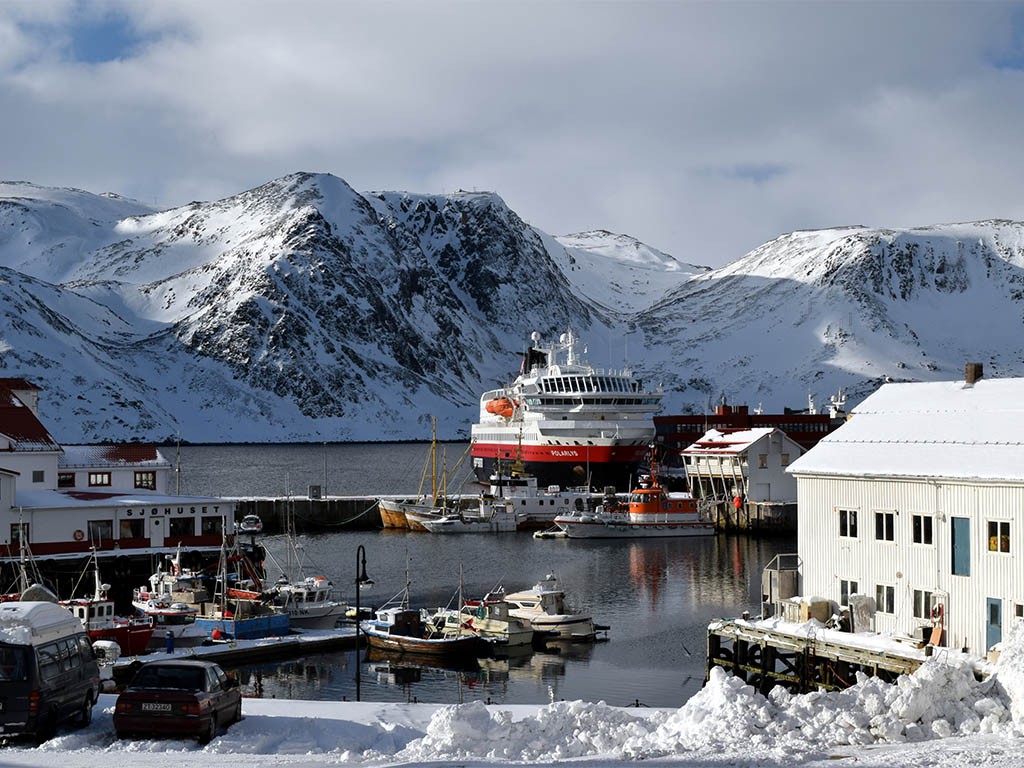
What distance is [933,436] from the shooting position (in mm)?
31062

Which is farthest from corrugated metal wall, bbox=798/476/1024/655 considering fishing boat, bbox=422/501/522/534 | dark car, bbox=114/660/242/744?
fishing boat, bbox=422/501/522/534

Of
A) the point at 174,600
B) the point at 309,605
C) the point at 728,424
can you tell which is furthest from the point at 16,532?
the point at 728,424

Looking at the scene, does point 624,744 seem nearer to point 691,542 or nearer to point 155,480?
point 155,480

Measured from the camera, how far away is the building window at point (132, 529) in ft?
174

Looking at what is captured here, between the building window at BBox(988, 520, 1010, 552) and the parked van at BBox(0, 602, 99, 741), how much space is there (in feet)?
59.8

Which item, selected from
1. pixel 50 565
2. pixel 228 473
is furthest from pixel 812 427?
pixel 50 565

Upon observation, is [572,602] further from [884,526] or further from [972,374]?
[884,526]

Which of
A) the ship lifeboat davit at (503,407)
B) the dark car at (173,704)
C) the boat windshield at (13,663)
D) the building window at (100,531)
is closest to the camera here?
the boat windshield at (13,663)

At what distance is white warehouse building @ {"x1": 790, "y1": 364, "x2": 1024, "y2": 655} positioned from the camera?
91.4ft

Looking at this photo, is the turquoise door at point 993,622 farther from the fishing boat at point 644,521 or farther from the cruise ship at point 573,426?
the cruise ship at point 573,426

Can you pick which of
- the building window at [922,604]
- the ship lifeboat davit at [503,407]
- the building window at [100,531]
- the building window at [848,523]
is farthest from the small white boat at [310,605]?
the ship lifeboat davit at [503,407]

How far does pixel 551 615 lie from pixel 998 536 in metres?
18.2

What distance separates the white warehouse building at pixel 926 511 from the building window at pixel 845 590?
3cm

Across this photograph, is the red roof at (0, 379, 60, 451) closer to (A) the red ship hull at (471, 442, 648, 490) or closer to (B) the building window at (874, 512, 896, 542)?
(B) the building window at (874, 512, 896, 542)
